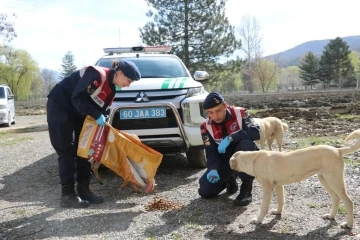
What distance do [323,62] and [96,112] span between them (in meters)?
64.6

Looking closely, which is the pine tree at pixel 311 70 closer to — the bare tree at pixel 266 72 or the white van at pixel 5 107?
the bare tree at pixel 266 72

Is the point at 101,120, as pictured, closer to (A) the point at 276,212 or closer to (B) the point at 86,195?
(B) the point at 86,195

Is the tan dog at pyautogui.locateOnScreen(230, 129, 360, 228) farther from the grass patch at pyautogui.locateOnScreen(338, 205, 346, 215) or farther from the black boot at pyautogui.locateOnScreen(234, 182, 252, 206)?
the black boot at pyautogui.locateOnScreen(234, 182, 252, 206)

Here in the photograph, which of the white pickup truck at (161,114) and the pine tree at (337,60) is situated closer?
the white pickup truck at (161,114)

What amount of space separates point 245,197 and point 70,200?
6.35ft

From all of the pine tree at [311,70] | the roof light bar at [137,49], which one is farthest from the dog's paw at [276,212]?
the pine tree at [311,70]

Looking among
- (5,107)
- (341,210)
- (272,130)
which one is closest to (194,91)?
(272,130)

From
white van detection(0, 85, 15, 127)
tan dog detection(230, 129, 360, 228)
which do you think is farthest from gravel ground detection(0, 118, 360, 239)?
white van detection(0, 85, 15, 127)

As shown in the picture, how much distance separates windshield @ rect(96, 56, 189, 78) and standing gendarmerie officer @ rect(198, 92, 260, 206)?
2.22 m

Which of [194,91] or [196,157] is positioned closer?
[194,91]

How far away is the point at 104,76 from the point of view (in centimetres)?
427

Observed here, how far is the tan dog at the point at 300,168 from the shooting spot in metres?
3.37

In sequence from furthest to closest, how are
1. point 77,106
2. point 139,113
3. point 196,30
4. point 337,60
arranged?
point 337,60 → point 196,30 → point 139,113 → point 77,106

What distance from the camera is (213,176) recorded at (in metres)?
4.35
